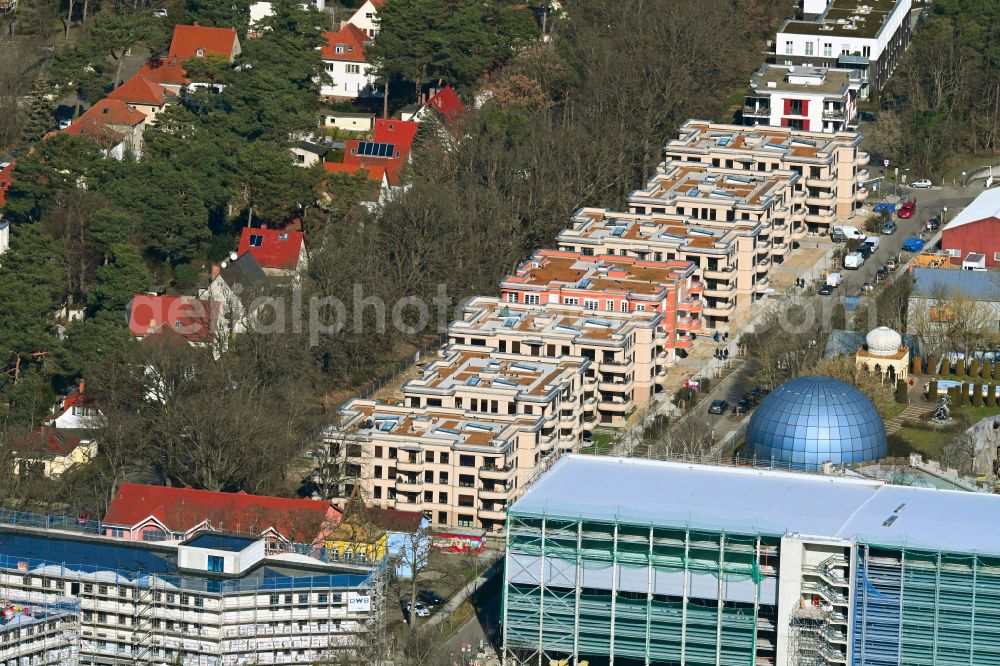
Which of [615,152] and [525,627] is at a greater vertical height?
[615,152]

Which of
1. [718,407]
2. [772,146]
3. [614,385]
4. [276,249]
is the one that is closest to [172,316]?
[276,249]

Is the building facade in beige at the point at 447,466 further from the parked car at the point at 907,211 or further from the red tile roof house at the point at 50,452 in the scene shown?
the parked car at the point at 907,211

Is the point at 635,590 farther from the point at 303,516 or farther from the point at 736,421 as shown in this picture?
the point at 736,421

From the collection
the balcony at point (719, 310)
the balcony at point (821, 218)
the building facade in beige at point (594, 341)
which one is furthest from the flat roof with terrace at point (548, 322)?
the balcony at point (821, 218)

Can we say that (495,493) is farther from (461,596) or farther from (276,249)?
(276,249)

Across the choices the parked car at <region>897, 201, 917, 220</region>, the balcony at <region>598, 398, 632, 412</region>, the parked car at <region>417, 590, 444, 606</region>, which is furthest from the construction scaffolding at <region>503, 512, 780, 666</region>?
the parked car at <region>897, 201, 917, 220</region>

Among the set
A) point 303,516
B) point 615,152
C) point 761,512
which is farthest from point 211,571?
point 615,152

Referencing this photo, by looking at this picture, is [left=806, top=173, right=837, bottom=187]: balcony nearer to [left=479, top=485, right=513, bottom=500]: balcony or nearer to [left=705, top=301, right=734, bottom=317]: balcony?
[left=705, top=301, right=734, bottom=317]: balcony
